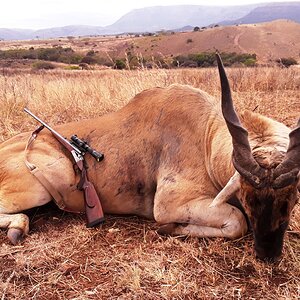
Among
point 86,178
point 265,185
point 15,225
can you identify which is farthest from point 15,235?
point 265,185

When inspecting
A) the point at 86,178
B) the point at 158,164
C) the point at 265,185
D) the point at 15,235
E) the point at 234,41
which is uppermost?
Result: the point at 265,185

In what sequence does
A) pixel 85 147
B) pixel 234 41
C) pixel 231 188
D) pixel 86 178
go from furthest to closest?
pixel 234 41 < pixel 85 147 < pixel 86 178 < pixel 231 188

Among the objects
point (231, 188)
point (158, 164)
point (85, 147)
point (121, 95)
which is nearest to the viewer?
point (231, 188)

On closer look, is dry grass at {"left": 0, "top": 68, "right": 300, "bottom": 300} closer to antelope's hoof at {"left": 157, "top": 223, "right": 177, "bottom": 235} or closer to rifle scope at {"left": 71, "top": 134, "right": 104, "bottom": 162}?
antelope's hoof at {"left": 157, "top": 223, "right": 177, "bottom": 235}

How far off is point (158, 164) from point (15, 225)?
1.61 meters

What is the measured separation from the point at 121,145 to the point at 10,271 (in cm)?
183

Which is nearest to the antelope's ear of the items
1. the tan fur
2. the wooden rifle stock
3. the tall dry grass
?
the tan fur

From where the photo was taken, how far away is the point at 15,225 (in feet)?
16.1

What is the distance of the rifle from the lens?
5.02 m

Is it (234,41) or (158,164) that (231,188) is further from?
(234,41)

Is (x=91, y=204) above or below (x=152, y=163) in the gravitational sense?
below

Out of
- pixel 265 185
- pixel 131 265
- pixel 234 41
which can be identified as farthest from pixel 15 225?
pixel 234 41

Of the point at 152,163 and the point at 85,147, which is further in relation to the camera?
the point at 85,147

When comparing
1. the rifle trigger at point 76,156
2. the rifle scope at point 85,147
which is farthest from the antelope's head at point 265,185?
the rifle trigger at point 76,156
